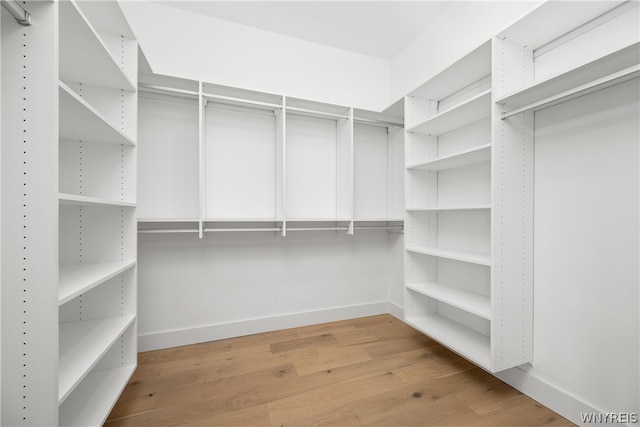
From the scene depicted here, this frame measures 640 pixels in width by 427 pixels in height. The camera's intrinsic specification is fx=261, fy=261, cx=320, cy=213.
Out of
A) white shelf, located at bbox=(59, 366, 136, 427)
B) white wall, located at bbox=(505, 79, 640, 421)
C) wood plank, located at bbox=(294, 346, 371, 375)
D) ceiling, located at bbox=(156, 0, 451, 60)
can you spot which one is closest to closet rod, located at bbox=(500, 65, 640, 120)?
white wall, located at bbox=(505, 79, 640, 421)

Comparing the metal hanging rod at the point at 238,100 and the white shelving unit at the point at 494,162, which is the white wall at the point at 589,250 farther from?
the metal hanging rod at the point at 238,100

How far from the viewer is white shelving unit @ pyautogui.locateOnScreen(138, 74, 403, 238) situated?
2117 mm

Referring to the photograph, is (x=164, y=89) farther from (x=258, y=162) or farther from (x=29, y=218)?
(x=29, y=218)

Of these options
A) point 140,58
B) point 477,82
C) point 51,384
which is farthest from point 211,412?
point 477,82

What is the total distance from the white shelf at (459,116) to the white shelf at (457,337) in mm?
1565

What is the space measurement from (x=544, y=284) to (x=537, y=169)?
682 mm

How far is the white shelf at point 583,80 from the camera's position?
1.04 meters

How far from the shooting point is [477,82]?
76.7 inches

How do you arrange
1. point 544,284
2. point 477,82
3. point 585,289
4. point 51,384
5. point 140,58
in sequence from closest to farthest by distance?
point 51,384, point 585,289, point 544,284, point 140,58, point 477,82

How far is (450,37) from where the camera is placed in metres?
2.16

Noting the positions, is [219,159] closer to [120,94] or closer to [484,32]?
[120,94]

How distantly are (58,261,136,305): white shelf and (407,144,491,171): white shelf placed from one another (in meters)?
2.06

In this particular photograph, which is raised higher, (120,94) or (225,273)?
(120,94)

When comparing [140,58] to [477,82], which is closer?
[140,58]
